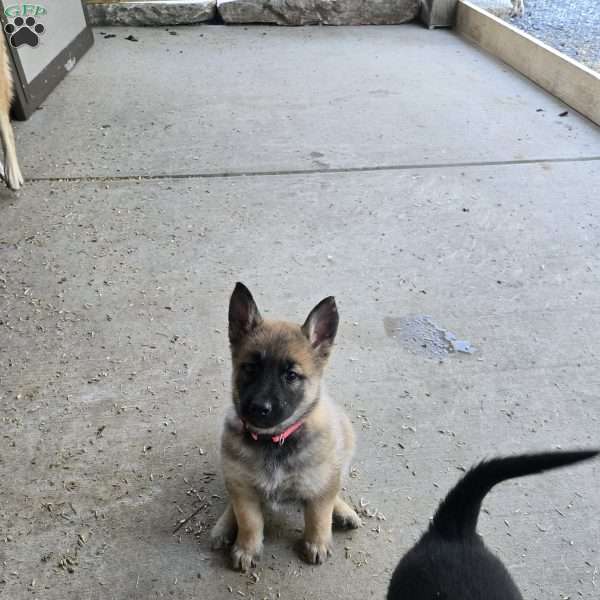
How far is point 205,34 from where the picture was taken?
7.56 metres

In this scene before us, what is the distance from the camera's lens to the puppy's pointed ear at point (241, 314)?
1.94 metres

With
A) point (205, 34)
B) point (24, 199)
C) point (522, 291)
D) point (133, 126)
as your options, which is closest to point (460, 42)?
point (205, 34)

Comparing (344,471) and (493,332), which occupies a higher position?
(344,471)

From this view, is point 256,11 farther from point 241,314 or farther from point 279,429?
point 279,429

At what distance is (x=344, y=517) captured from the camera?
7.02ft

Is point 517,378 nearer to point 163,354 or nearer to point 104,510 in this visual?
point 163,354

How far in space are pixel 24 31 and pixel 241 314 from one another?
458 cm

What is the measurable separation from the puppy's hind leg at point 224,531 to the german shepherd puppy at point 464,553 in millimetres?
655

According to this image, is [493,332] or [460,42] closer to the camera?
[493,332]

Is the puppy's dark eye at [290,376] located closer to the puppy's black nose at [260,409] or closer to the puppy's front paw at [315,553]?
the puppy's black nose at [260,409]

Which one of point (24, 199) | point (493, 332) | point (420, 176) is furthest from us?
point (420, 176)

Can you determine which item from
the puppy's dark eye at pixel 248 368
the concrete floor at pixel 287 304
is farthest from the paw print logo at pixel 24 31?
the puppy's dark eye at pixel 248 368

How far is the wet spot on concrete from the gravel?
14.5 feet

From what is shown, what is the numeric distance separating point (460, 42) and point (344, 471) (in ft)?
22.2
